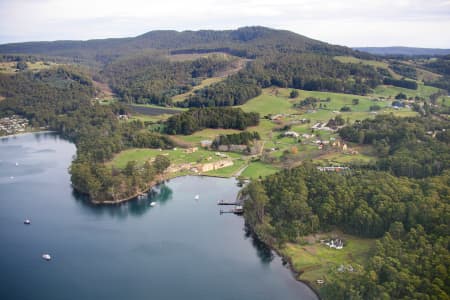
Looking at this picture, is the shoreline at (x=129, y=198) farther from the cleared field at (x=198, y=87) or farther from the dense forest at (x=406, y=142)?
the cleared field at (x=198, y=87)

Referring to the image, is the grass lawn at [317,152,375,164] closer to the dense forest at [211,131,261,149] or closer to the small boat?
the dense forest at [211,131,261,149]

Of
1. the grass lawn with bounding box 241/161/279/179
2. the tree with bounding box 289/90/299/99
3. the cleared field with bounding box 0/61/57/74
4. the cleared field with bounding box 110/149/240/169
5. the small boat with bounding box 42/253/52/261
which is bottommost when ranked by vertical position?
the small boat with bounding box 42/253/52/261

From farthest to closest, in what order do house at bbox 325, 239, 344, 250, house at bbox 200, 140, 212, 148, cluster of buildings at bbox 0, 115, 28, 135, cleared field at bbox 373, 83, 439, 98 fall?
1. cleared field at bbox 373, 83, 439, 98
2. cluster of buildings at bbox 0, 115, 28, 135
3. house at bbox 200, 140, 212, 148
4. house at bbox 325, 239, 344, 250

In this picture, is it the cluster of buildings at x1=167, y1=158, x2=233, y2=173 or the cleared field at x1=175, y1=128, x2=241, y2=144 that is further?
the cleared field at x1=175, y1=128, x2=241, y2=144

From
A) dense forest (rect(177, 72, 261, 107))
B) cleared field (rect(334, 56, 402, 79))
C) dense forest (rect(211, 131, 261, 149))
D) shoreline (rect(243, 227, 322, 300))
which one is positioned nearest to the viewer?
shoreline (rect(243, 227, 322, 300))

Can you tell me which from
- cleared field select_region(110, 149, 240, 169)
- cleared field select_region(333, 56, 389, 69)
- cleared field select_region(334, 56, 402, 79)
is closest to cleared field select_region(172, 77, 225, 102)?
cleared field select_region(333, 56, 389, 69)

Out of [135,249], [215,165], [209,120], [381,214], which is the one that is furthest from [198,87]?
[381,214]
